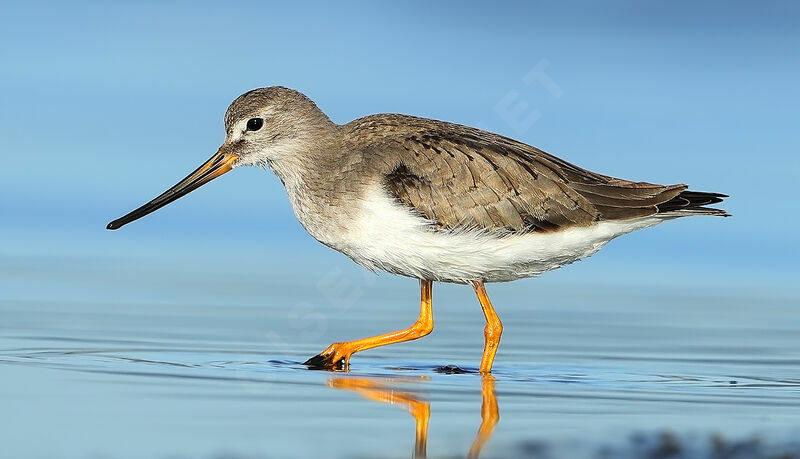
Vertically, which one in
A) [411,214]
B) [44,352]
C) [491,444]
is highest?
[411,214]

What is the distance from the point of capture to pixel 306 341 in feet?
46.8

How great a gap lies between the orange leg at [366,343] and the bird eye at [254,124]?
7.23 ft

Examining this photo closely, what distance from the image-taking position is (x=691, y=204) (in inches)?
518

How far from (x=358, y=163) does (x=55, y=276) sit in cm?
813

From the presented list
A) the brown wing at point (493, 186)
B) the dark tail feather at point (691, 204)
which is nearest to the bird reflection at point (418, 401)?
the brown wing at point (493, 186)

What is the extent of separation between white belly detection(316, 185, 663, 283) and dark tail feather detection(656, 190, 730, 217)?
171mm

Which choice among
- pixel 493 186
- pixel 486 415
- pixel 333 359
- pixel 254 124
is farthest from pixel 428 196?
pixel 486 415

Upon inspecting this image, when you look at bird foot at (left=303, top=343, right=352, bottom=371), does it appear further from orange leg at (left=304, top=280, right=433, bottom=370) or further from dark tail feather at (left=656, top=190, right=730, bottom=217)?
dark tail feather at (left=656, top=190, right=730, bottom=217)

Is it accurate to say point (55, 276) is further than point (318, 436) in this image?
Yes

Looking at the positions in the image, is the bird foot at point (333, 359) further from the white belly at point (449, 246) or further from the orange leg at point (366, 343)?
the white belly at point (449, 246)

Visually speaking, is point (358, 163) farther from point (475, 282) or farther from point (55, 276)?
point (55, 276)

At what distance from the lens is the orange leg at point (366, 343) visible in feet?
40.7

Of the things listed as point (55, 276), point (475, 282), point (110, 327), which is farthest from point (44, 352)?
point (55, 276)

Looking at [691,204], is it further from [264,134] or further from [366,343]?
[264,134]
